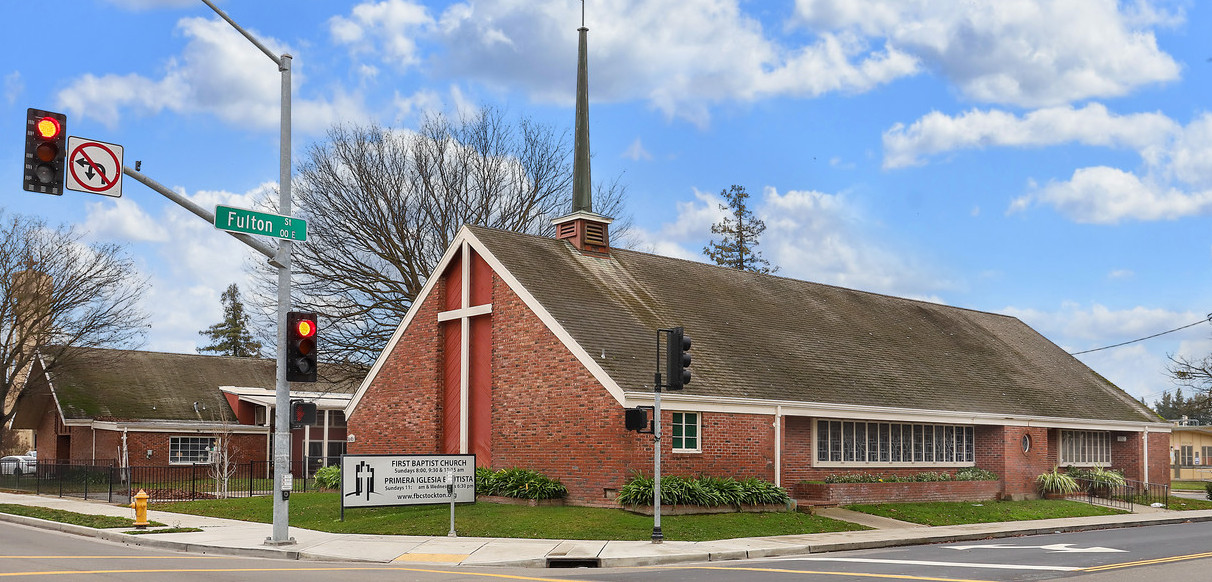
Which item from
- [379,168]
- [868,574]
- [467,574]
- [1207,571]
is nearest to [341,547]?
[467,574]

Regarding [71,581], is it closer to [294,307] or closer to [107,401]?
[294,307]

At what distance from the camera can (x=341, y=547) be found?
19.1 meters

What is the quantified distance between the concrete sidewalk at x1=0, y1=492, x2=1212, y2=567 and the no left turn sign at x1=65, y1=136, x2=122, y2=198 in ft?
22.1

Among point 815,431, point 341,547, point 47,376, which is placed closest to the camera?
point 341,547

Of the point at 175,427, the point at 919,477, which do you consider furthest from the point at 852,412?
the point at 175,427

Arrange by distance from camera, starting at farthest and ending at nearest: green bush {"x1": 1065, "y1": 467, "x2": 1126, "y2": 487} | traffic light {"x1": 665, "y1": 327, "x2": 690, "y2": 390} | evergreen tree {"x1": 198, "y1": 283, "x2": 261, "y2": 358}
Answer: evergreen tree {"x1": 198, "y1": 283, "x2": 261, "y2": 358} → green bush {"x1": 1065, "y1": 467, "x2": 1126, "y2": 487} → traffic light {"x1": 665, "y1": 327, "x2": 690, "y2": 390}

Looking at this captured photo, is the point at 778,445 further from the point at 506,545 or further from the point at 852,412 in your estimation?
the point at 506,545

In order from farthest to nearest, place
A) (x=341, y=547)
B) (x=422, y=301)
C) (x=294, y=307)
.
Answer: (x=294, y=307) → (x=422, y=301) → (x=341, y=547)

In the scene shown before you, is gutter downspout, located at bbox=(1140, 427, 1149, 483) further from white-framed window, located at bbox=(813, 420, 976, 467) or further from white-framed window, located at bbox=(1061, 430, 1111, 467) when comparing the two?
white-framed window, located at bbox=(813, 420, 976, 467)

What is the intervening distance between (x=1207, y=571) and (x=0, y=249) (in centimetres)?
4205

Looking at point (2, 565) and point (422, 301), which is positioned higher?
point (422, 301)

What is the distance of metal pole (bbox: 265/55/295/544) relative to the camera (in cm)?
1923

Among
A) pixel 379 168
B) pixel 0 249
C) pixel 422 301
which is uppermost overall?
pixel 379 168

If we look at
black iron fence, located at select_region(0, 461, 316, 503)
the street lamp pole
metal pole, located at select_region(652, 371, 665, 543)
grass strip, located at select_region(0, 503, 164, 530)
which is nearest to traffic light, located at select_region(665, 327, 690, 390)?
metal pole, located at select_region(652, 371, 665, 543)
